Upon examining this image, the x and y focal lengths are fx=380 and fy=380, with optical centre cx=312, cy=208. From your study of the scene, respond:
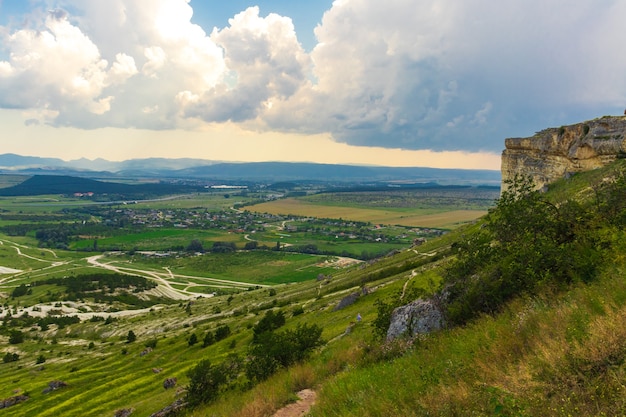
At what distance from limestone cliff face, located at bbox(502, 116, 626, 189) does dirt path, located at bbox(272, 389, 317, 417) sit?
53.0 meters

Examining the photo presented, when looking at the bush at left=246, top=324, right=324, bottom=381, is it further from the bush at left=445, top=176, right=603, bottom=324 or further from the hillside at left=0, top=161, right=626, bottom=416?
the bush at left=445, top=176, right=603, bottom=324

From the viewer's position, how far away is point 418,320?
678 inches

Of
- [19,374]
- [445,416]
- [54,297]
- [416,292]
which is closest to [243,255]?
[54,297]

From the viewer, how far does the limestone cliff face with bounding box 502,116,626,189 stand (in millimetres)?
50031

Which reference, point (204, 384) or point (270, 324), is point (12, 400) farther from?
point (204, 384)

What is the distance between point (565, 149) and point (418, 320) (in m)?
57.1

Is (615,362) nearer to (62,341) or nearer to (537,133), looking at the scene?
(537,133)

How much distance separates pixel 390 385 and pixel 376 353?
490cm

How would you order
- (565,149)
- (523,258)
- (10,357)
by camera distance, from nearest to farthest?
1. (523,258)
2. (565,149)
3. (10,357)

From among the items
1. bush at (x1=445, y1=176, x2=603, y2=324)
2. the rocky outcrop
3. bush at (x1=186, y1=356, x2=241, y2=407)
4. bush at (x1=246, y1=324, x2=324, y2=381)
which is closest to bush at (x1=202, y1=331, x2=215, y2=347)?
bush at (x1=186, y1=356, x2=241, y2=407)

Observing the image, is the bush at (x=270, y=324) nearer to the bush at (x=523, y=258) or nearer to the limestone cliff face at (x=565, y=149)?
the bush at (x=523, y=258)

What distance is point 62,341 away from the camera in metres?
83.2

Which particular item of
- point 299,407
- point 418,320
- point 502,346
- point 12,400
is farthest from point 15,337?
point 502,346

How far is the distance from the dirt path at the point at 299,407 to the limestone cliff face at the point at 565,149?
5301 cm
